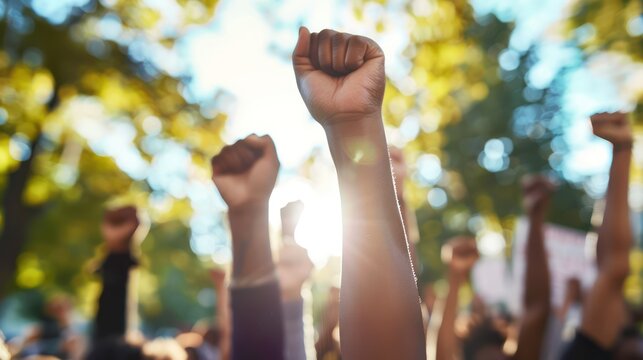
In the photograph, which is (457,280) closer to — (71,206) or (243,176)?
(243,176)

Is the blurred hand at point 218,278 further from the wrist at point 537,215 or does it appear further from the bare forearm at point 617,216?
the bare forearm at point 617,216

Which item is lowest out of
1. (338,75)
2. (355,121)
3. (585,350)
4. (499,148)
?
(585,350)

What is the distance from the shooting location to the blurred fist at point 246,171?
153 centimetres

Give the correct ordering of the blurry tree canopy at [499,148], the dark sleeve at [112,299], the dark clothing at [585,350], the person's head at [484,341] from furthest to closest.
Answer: the blurry tree canopy at [499,148]
the person's head at [484,341]
the dark sleeve at [112,299]
the dark clothing at [585,350]

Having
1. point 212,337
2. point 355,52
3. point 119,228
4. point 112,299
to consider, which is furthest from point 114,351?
point 212,337

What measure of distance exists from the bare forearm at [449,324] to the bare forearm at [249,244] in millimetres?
999

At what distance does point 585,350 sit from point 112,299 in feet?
5.82

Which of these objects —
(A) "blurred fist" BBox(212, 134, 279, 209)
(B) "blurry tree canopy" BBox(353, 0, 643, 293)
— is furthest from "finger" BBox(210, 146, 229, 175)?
(B) "blurry tree canopy" BBox(353, 0, 643, 293)

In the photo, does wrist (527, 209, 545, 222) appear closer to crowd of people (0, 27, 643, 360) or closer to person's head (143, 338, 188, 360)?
crowd of people (0, 27, 643, 360)

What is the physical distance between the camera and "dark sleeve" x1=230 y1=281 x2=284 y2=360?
1.46 meters

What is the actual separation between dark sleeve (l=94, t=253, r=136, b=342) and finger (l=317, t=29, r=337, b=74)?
5.35 feet

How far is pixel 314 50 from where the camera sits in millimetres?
1093

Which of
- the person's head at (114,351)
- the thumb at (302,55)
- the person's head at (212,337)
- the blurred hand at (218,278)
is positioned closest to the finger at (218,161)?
the thumb at (302,55)

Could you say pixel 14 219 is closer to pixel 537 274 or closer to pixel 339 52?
pixel 537 274
